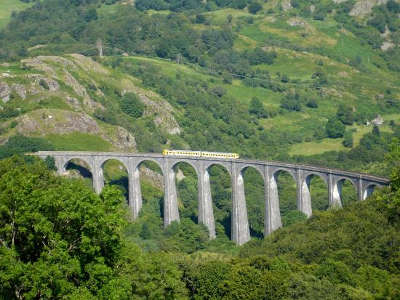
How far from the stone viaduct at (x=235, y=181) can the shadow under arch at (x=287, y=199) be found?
118 centimetres

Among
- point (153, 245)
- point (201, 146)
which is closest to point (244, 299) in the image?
point (153, 245)

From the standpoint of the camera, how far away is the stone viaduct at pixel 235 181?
394 feet

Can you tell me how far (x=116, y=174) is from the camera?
154875 millimetres

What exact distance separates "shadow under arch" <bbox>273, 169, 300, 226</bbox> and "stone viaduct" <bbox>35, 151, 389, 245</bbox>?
1.18 metres

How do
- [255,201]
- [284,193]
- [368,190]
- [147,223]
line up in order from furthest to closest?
[284,193] < [255,201] < [147,223] < [368,190]

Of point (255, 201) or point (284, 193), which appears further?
point (284, 193)

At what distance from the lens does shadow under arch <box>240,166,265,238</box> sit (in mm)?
135875

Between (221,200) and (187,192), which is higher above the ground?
(187,192)

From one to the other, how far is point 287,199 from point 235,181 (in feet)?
78.3

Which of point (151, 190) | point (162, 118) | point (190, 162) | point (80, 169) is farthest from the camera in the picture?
point (162, 118)

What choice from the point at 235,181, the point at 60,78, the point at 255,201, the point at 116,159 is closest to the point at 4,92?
the point at 60,78

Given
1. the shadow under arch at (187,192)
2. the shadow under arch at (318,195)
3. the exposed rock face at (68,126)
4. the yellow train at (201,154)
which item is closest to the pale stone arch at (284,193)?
the shadow under arch at (318,195)

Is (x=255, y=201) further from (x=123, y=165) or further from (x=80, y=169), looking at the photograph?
(x=80, y=169)

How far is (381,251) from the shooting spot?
3369 inches
